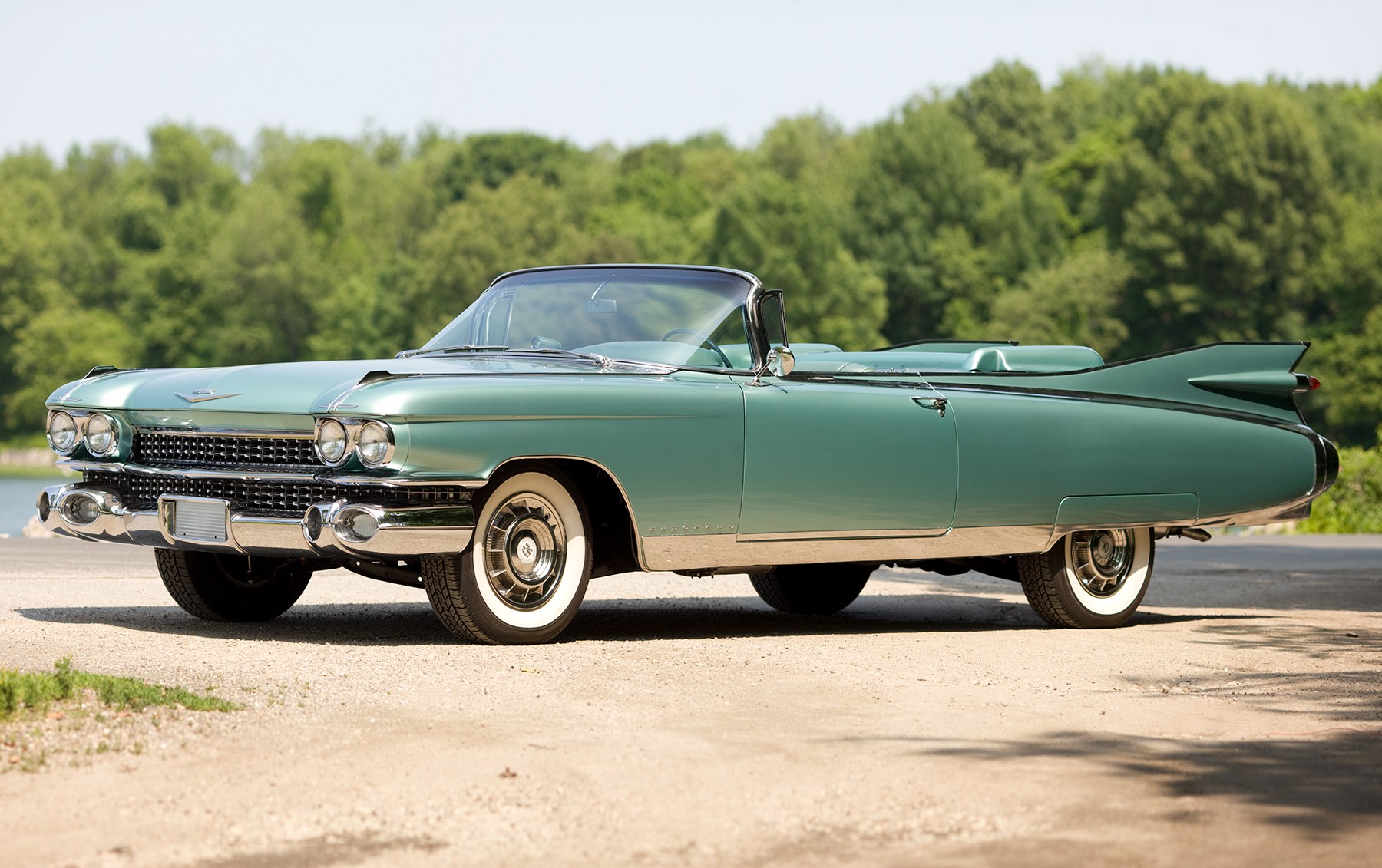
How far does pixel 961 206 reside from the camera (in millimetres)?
82688

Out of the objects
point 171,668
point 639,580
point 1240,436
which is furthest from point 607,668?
point 639,580

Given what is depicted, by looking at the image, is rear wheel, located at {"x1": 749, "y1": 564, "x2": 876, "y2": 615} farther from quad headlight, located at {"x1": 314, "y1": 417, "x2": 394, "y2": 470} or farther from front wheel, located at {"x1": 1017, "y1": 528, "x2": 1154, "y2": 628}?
quad headlight, located at {"x1": 314, "y1": 417, "x2": 394, "y2": 470}

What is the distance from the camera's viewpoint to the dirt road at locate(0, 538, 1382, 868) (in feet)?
13.9

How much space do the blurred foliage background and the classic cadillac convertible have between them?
52068 millimetres

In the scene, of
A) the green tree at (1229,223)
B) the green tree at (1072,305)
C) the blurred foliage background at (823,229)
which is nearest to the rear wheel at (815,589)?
the blurred foliage background at (823,229)

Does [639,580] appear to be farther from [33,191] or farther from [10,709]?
[33,191]

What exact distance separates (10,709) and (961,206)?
7937cm

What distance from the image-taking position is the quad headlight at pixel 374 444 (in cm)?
695

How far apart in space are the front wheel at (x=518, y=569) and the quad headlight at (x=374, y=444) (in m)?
0.51

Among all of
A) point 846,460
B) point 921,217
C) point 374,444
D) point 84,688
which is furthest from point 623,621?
point 921,217

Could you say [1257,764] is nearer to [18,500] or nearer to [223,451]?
[223,451]

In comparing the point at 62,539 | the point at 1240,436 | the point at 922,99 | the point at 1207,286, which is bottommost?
the point at 62,539

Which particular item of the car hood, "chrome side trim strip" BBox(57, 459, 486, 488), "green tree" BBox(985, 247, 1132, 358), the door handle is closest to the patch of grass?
"chrome side trim strip" BBox(57, 459, 486, 488)

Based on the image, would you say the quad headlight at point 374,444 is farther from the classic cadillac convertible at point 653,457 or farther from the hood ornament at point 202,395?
the hood ornament at point 202,395
